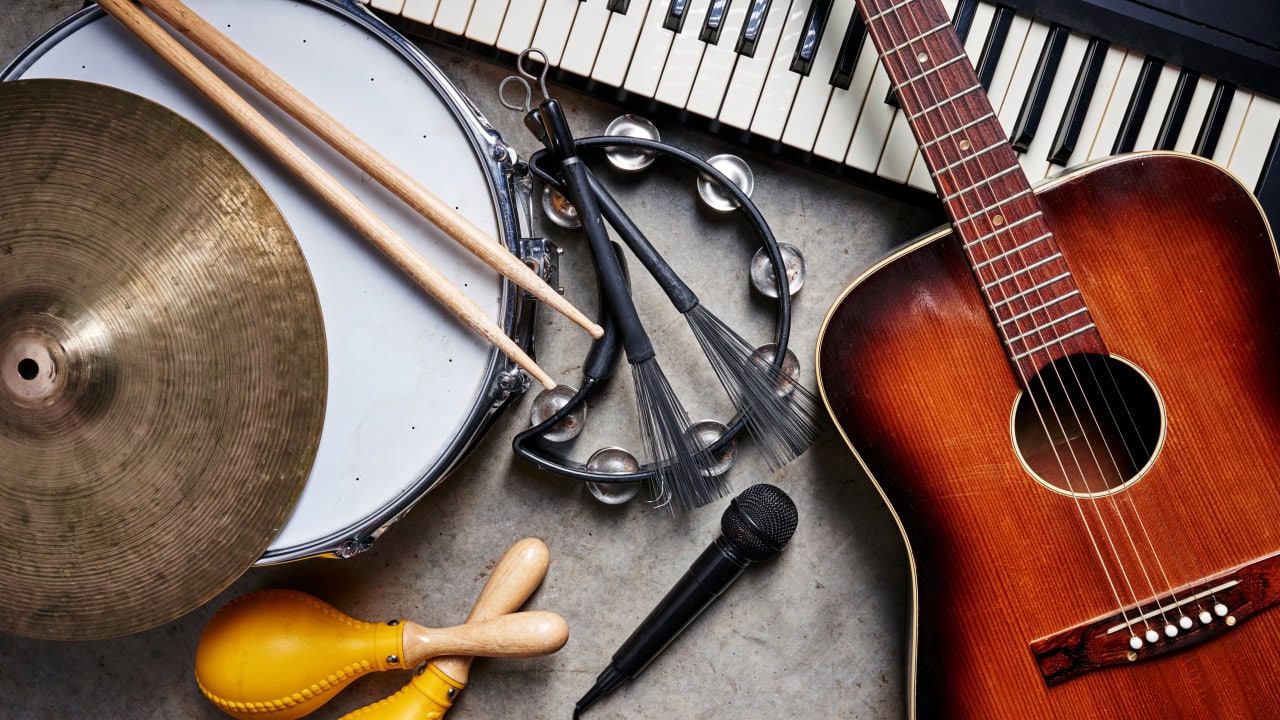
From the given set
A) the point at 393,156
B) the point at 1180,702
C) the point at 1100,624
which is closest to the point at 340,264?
the point at 393,156

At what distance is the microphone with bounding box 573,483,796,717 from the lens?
3.52 ft

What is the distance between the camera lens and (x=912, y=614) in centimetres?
100

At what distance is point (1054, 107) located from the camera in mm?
1032

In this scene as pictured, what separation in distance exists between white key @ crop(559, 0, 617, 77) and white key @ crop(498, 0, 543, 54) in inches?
2.0

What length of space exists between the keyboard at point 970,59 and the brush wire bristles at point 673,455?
1.27ft

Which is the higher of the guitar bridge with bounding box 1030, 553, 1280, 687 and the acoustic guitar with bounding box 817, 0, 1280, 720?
the acoustic guitar with bounding box 817, 0, 1280, 720

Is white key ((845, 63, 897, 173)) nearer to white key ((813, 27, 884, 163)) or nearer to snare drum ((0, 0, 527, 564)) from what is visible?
white key ((813, 27, 884, 163))

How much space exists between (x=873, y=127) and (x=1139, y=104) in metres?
0.33

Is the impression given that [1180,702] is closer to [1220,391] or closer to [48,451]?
[1220,391]

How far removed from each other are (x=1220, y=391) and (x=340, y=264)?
3.42ft

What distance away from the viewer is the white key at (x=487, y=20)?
41.5 inches

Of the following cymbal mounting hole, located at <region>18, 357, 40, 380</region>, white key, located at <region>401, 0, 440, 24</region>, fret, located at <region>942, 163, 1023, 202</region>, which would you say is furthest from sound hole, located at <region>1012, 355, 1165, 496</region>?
cymbal mounting hole, located at <region>18, 357, 40, 380</region>

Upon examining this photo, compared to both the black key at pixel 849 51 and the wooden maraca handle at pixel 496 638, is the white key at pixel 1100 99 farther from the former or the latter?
the wooden maraca handle at pixel 496 638

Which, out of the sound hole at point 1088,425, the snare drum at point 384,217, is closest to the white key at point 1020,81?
the sound hole at point 1088,425
